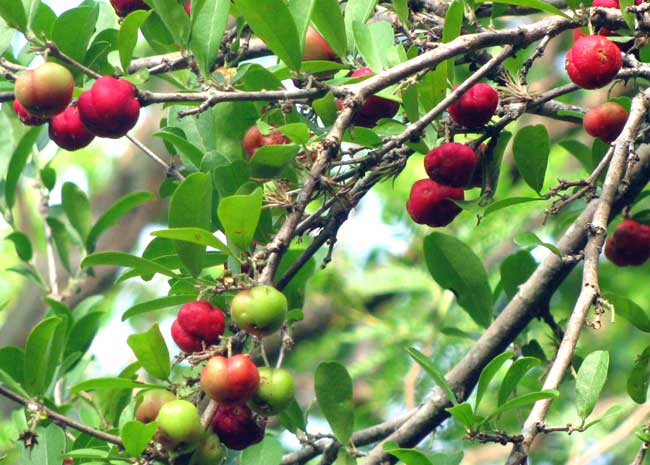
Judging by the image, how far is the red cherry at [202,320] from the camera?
117cm

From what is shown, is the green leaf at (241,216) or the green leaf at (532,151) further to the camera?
the green leaf at (532,151)

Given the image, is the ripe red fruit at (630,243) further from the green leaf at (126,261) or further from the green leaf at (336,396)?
the green leaf at (126,261)

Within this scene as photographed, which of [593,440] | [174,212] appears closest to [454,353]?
[593,440]

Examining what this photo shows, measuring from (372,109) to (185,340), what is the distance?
424mm

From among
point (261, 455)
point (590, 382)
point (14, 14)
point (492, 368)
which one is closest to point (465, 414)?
point (492, 368)

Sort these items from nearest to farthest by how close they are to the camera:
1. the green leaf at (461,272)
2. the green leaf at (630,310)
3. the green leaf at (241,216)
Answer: the green leaf at (241,216)
the green leaf at (630,310)
the green leaf at (461,272)

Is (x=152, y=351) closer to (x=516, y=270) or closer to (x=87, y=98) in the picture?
(x=87, y=98)

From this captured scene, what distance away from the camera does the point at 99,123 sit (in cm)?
123

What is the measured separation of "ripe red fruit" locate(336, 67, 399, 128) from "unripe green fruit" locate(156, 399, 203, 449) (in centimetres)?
48

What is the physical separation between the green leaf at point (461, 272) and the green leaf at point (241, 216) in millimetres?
689

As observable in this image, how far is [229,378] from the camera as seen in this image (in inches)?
41.3

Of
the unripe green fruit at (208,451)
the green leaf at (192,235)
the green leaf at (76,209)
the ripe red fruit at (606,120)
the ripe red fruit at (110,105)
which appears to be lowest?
the green leaf at (76,209)

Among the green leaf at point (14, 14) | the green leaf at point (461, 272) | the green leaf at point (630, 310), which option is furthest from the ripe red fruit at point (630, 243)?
the green leaf at point (14, 14)

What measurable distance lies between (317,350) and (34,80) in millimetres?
3096
